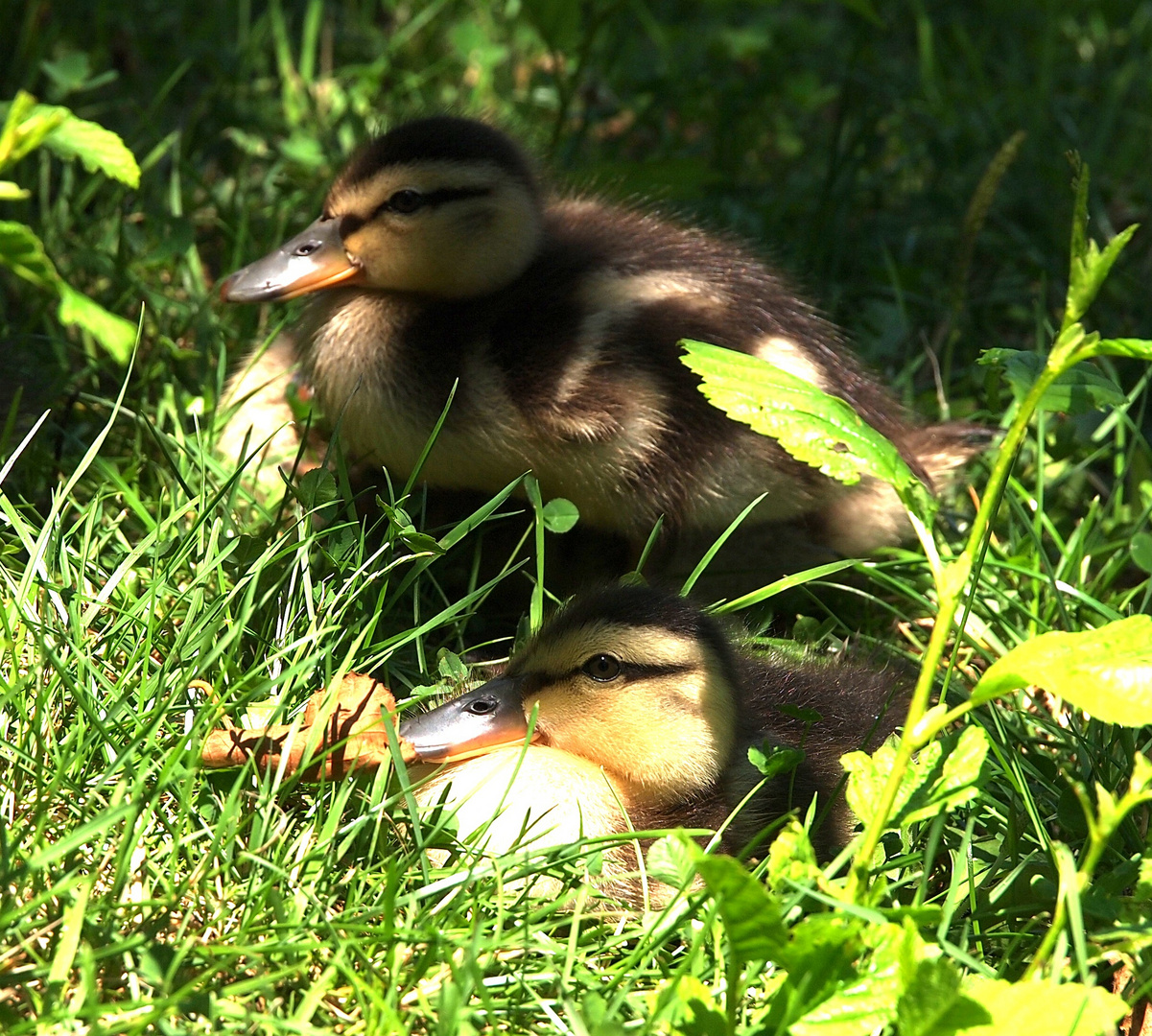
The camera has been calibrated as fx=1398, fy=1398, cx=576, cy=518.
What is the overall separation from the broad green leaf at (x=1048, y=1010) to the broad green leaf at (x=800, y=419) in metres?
0.53

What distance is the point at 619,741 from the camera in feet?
6.08

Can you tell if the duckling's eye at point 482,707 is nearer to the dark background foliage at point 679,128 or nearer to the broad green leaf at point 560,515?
the broad green leaf at point 560,515

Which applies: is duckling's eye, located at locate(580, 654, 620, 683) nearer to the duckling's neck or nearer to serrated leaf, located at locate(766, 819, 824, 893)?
the duckling's neck

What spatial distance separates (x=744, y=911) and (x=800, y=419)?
0.52 meters

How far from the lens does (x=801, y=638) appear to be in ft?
7.84

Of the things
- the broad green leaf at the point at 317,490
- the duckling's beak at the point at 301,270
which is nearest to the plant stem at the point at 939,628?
the broad green leaf at the point at 317,490

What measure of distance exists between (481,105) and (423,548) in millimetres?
2129

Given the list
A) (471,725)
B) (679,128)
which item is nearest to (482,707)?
(471,725)

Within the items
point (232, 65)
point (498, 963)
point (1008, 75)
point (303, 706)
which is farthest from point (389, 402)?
point (1008, 75)

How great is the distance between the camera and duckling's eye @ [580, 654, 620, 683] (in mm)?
1859

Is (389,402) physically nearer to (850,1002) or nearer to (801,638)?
(801,638)

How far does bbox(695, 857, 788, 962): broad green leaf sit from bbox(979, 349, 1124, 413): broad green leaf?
651mm

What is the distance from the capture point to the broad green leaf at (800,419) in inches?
58.7

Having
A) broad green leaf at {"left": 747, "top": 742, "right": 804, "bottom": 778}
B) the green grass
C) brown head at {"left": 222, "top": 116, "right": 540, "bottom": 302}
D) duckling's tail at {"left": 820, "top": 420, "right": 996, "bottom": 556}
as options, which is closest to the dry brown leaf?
the green grass
